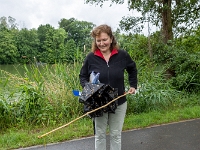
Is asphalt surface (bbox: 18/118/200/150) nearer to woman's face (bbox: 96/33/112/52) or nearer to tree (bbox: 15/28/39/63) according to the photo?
woman's face (bbox: 96/33/112/52)

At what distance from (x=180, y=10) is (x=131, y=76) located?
660cm

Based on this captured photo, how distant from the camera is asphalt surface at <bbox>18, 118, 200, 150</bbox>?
333cm

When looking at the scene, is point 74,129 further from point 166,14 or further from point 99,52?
→ point 166,14

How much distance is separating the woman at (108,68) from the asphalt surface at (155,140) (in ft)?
2.84

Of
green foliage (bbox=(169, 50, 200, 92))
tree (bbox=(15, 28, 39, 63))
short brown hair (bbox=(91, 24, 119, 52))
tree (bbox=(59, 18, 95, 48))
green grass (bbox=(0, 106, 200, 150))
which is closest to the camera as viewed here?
short brown hair (bbox=(91, 24, 119, 52))

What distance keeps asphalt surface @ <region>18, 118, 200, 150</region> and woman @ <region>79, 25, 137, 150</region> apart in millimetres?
864

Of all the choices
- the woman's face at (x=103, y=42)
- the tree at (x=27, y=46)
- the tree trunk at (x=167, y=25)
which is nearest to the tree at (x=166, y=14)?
the tree trunk at (x=167, y=25)

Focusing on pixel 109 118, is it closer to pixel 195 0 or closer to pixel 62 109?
pixel 62 109

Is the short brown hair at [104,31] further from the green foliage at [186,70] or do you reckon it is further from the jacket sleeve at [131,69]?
the green foliage at [186,70]

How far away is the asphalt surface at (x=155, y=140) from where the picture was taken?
3.33 metres

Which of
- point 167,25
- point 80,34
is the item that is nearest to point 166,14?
point 167,25

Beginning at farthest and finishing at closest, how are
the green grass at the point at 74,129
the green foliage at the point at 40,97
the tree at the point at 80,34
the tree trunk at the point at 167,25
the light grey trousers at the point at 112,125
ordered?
the tree trunk at the point at 167,25 < the tree at the point at 80,34 < the green foliage at the point at 40,97 < the green grass at the point at 74,129 < the light grey trousers at the point at 112,125

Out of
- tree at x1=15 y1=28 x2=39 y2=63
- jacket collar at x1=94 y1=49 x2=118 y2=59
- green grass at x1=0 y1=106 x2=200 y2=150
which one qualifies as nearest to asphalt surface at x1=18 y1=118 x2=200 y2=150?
green grass at x1=0 y1=106 x2=200 y2=150

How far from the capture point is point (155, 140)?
3572 millimetres
